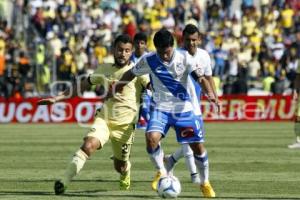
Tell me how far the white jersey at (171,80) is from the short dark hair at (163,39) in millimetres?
220

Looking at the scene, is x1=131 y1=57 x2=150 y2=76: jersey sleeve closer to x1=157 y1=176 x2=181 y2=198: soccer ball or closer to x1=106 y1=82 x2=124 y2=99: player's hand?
x1=106 y1=82 x2=124 y2=99: player's hand

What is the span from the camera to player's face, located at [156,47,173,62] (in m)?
11.8

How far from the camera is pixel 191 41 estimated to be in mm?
13617

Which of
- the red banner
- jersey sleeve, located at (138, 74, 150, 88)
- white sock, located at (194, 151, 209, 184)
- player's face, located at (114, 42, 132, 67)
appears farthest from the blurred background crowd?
white sock, located at (194, 151, 209, 184)

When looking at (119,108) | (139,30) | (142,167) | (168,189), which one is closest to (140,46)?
(142,167)

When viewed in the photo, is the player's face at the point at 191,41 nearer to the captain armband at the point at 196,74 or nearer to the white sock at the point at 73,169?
the captain armband at the point at 196,74

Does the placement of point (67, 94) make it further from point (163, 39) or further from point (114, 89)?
point (163, 39)

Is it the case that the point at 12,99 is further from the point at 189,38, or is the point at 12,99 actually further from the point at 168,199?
the point at 168,199

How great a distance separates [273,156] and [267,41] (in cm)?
Result: 1783

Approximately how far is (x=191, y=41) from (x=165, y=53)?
5.99 feet

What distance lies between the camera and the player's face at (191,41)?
44.4ft

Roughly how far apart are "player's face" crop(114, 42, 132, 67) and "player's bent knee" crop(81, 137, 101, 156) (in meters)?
1.13

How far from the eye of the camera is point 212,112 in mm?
30625

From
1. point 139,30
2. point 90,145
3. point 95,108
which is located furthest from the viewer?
point 139,30
